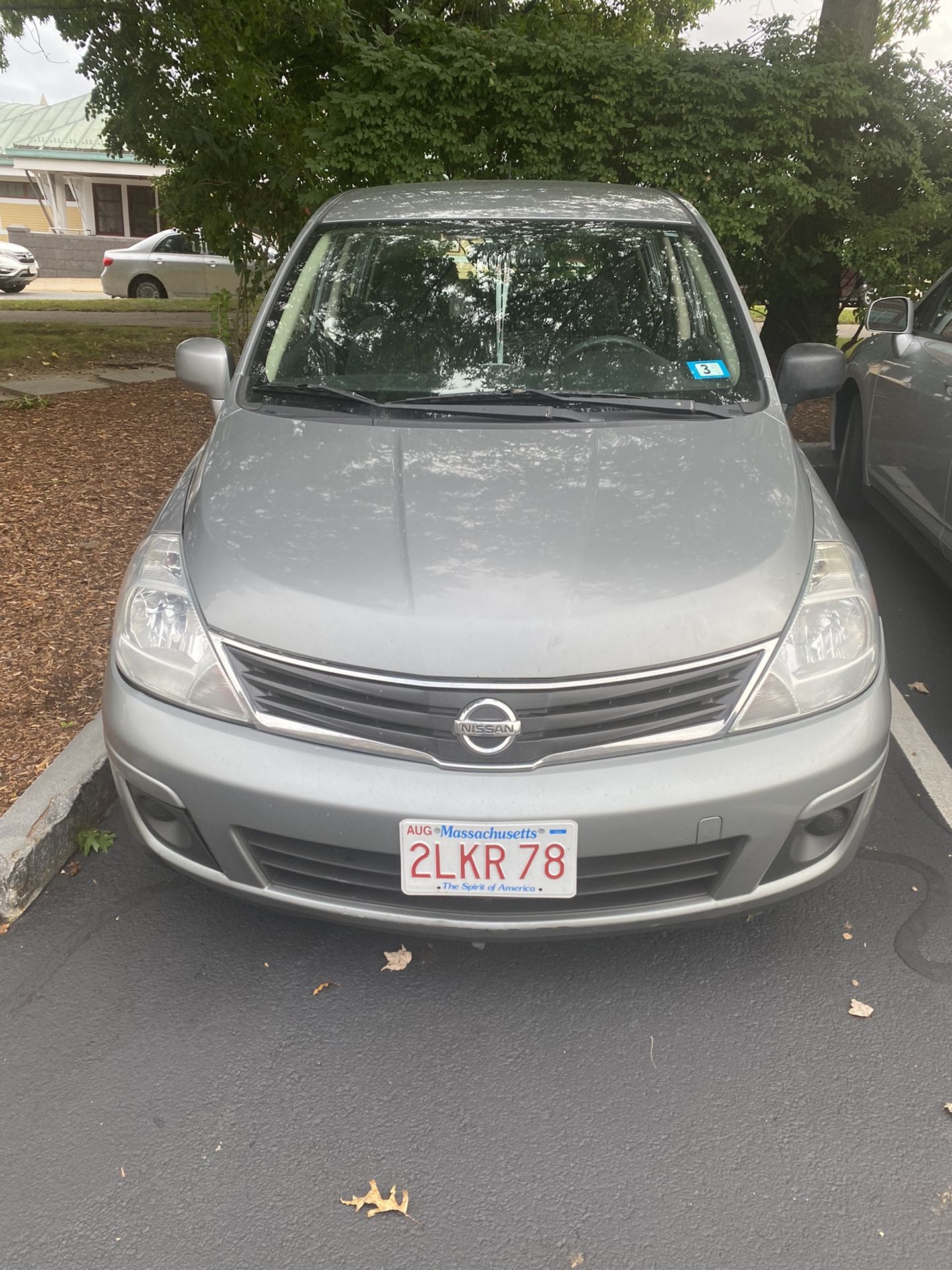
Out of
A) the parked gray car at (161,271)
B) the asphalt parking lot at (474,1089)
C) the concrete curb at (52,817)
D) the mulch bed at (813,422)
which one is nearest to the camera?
the asphalt parking lot at (474,1089)

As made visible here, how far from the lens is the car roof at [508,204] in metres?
3.62

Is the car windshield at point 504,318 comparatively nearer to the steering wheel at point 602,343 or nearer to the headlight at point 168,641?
the steering wheel at point 602,343

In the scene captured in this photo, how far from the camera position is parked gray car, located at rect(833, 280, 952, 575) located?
14.3 feet

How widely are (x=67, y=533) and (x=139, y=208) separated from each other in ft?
115

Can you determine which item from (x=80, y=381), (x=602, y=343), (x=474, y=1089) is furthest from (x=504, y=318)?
(x=80, y=381)

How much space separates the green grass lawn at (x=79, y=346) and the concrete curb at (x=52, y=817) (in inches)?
288

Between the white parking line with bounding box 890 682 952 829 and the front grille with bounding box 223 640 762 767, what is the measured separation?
133 cm

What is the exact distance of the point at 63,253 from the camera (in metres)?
32.0

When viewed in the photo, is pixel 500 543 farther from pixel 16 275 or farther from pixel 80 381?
pixel 16 275

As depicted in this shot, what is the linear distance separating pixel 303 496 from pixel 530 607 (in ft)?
2.37

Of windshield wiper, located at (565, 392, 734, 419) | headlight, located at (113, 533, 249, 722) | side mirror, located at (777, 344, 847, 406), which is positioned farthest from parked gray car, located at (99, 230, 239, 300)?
headlight, located at (113, 533, 249, 722)

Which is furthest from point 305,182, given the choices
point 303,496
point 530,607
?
point 530,607

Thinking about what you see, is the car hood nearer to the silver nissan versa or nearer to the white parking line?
the silver nissan versa

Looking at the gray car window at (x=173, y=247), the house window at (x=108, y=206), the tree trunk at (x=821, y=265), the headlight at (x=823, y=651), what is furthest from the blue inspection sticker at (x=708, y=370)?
the house window at (x=108, y=206)
